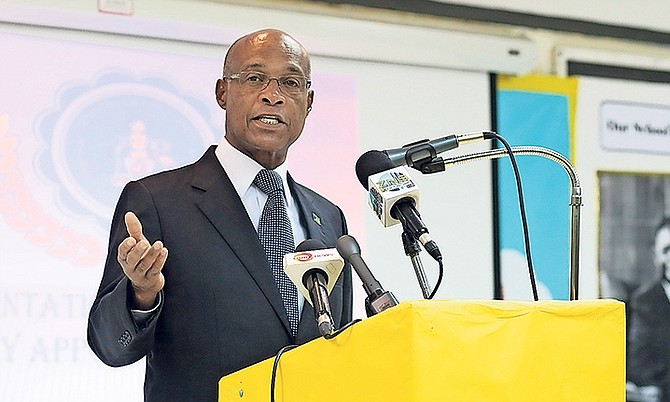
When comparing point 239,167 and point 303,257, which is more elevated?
point 239,167

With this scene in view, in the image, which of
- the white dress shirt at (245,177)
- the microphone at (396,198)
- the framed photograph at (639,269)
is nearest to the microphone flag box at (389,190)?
the microphone at (396,198)

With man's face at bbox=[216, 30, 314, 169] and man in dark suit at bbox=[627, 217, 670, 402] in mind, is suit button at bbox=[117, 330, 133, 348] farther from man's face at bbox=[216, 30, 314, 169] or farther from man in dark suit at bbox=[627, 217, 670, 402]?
man in dark suit at bbox=[627, 217, 670, 402]

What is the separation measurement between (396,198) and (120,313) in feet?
1.89

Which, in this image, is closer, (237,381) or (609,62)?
(237,381)

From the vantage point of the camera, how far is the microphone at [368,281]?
149 cm

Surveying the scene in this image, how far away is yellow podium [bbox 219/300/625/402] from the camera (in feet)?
4.15

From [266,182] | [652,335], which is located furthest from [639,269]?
[266,182]

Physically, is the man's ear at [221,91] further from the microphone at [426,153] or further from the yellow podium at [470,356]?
the yellow podium at [470,356]

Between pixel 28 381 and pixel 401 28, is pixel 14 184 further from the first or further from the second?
pixel 401 28

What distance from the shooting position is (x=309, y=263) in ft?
5.16

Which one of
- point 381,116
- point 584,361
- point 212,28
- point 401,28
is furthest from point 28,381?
point 584,361

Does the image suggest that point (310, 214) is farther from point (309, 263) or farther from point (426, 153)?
point (309, 263)

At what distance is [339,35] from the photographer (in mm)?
4043

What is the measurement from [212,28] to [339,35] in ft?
1.72
